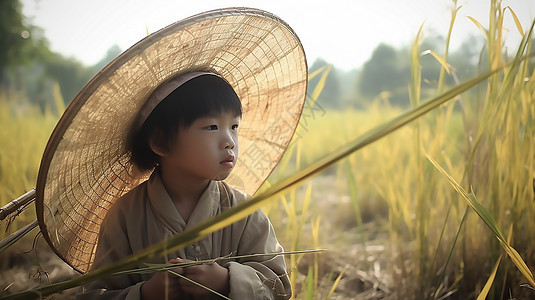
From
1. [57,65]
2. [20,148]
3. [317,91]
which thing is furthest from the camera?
[57,65]

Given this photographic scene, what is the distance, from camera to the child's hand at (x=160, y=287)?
86 cm

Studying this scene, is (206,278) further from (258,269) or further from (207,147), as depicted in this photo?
(207,147)

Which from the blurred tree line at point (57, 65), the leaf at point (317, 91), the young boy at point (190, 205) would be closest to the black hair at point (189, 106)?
the young boy at point (190, 205)

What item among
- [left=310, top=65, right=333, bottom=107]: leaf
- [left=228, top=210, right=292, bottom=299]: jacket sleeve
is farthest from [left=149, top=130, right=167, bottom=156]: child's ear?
[left=310, top=65, right=333, bottom=107]: leaf

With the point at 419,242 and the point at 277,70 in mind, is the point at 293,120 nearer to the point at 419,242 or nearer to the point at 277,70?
the point at 277,70

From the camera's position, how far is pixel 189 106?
3.17 ft

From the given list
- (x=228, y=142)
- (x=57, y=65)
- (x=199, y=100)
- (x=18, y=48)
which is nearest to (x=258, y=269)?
(x=228, y=142)

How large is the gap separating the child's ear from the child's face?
4cm

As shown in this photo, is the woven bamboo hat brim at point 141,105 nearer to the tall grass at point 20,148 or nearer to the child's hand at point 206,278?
the tall grass at point 20,148

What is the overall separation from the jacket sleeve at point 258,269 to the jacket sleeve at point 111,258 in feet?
0.73

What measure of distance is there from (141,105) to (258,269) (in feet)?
1.43

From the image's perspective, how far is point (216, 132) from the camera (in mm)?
964

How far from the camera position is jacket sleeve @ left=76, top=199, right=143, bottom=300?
951mm

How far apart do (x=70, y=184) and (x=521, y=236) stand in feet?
4.18
